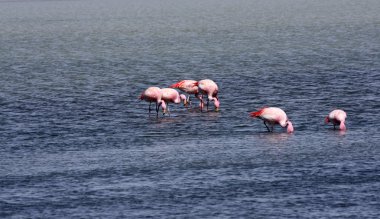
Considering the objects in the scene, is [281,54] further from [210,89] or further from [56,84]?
[210,89]

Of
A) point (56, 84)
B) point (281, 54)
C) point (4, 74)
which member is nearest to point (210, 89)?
point (56, 84)

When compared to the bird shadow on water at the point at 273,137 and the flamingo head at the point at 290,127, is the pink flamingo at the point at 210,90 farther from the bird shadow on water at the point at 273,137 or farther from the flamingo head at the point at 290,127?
the flamingo head at the point at 290,127

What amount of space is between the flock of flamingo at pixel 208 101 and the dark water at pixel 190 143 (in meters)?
0.33

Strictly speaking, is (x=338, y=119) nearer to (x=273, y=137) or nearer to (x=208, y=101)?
(x=273, y=137)

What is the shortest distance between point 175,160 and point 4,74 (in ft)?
69.6

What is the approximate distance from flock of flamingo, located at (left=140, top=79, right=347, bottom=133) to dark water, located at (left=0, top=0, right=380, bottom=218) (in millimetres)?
326

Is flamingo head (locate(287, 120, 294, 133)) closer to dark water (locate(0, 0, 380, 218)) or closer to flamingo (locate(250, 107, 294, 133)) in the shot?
flamingo (locate(250, 107, 294, 133))

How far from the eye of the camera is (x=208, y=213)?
16.2 metres

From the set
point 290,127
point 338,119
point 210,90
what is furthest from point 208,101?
point 338,119

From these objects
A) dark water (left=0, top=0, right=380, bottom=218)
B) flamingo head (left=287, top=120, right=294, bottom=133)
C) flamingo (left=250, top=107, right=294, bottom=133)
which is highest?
flamingo (left=250, top=107, right=294, bottom=133)

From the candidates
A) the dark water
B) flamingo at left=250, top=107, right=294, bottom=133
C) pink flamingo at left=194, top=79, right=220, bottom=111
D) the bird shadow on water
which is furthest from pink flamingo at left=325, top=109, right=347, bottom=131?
pink flamingo at left=194, top=79, right=220, bottom=111

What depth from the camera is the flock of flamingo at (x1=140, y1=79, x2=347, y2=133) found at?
23.1m

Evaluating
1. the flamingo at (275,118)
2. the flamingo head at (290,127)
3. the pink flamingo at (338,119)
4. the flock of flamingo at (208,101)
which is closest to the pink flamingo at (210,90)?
the flock of flamingo at (208,101)

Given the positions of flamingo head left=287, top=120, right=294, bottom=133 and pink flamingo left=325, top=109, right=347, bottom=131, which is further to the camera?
pink flamingo left=325, top=109, right=347, bottom=131
